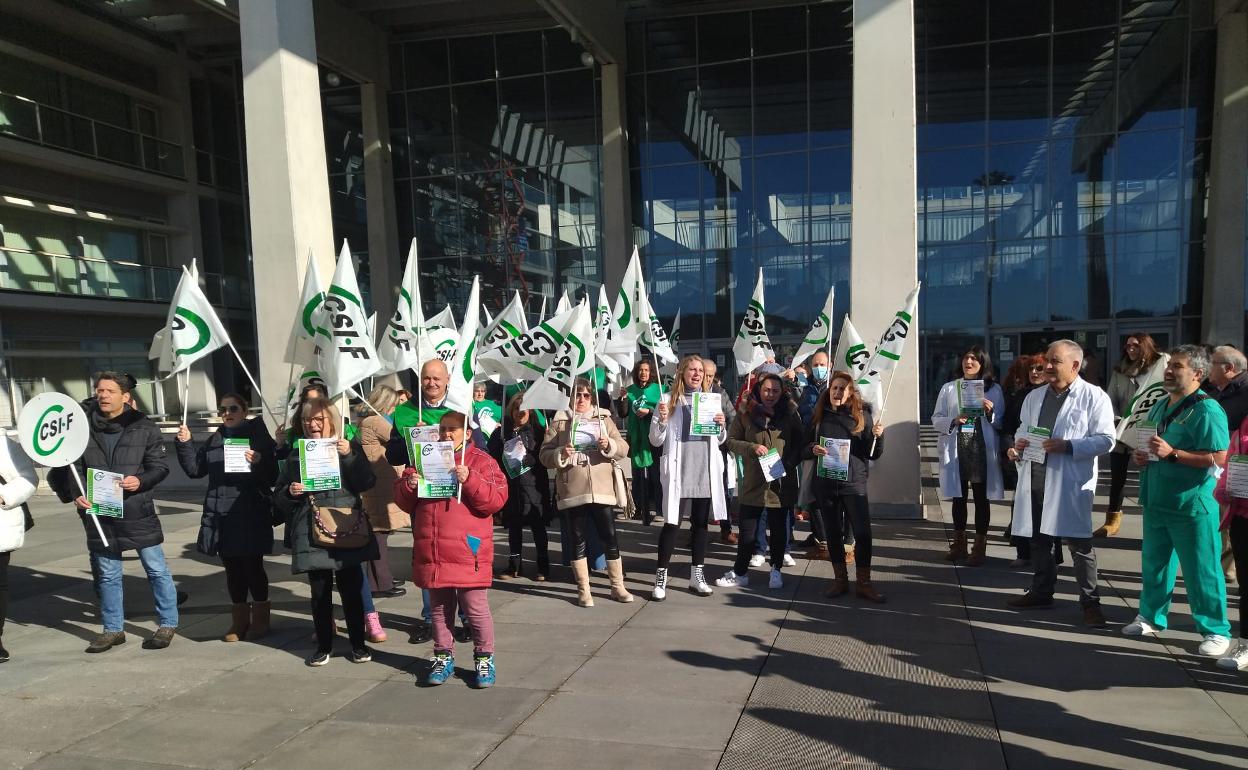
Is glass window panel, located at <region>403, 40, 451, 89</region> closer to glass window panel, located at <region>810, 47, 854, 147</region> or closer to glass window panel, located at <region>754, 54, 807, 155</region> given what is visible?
glass window panel, located at <region>754, 54, 807, 155</region>

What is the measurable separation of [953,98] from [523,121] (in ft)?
36.1

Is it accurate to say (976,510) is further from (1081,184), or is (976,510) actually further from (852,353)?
(1081,184)

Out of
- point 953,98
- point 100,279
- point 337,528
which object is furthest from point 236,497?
point 100,279

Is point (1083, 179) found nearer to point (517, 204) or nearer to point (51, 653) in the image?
point (517, 204)

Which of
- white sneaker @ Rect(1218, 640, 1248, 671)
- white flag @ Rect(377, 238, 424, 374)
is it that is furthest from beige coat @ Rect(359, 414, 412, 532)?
white sneaker @ Rect(1218, 640, 1248, 671)

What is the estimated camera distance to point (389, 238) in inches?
859

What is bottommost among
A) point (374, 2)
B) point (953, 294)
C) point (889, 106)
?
point (953, 294)

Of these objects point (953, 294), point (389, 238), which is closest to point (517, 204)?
point (389, 238)

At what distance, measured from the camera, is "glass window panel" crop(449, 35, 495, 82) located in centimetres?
2141

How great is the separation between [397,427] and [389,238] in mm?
16768

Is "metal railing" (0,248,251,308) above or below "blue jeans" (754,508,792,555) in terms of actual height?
above

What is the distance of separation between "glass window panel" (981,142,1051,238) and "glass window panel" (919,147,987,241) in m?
0.24

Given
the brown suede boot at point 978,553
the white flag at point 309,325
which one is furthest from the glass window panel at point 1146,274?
the white flag at point 309,325

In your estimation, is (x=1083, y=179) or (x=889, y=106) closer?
(x=889, y=106)
